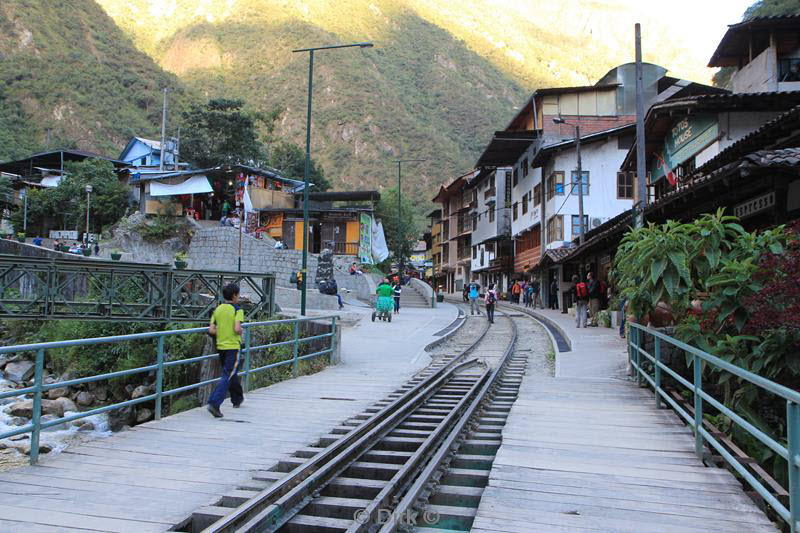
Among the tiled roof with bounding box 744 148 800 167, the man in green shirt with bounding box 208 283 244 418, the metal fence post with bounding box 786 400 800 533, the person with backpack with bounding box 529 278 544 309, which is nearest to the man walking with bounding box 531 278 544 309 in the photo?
the person with backpack with bounding box 529 278 544 309

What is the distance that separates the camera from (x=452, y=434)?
6988 millimetres

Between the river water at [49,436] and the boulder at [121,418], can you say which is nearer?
the river water at [49,436]

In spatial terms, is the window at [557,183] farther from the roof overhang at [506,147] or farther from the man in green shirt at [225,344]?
the man in green shirt at [225,344]

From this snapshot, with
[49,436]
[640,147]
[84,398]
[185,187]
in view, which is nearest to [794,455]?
[640,147]

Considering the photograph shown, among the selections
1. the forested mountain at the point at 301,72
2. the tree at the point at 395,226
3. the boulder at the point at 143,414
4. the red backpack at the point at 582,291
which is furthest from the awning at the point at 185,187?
the red backpack at the point at 582,291

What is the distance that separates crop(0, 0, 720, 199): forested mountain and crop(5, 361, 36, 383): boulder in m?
51.8

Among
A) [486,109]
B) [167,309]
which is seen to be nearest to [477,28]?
[486,109]

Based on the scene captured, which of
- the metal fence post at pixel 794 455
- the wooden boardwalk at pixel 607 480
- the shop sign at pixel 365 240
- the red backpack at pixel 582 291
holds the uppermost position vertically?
the shop sign at pixel 365 240

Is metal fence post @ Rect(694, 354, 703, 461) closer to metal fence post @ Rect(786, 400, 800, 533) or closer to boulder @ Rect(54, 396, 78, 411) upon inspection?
metal fence post @ Rect(786, 400, 800, 533)

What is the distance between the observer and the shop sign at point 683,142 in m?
18.2

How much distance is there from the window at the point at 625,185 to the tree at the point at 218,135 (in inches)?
1274

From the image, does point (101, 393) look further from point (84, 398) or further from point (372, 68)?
point (372, 68)

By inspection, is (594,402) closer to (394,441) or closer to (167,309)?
(394,441)

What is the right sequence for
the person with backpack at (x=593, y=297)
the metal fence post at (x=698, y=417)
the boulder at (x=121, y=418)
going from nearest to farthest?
the metal fence post at (x=698, y=417) → the boulder at (x=121, y=418) → the person with backpack at (x=593, y=297)
